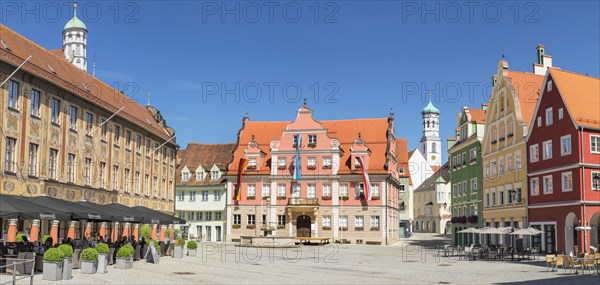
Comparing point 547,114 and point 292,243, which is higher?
point 547,114

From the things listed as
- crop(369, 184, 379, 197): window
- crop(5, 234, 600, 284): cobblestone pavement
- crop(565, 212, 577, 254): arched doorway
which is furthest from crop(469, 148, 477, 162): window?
crop(5, 234, 600, 284): cobblestone pavement

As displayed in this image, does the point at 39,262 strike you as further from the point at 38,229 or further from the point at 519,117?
the point at 519,117

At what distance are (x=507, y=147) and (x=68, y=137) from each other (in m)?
34.8

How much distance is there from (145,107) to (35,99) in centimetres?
3064

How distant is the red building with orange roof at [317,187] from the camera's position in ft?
248

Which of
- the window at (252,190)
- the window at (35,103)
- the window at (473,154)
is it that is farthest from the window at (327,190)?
the window at (35,103)

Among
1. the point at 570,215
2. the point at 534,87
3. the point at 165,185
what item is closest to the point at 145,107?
the point at 165,185

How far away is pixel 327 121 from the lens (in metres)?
84.6

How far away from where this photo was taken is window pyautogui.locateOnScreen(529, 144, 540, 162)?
5024cm

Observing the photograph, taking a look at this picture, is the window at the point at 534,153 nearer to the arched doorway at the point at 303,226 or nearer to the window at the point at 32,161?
the arched doorway at the point at 303,226

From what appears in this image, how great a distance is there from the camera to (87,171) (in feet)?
140

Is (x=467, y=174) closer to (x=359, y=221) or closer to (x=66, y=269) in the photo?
(x=359, y=221)

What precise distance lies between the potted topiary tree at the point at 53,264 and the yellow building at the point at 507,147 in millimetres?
38704

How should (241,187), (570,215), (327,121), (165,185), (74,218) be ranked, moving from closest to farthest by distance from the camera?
(74,218), (570,215), (165,185), (241,187), (327,121)
